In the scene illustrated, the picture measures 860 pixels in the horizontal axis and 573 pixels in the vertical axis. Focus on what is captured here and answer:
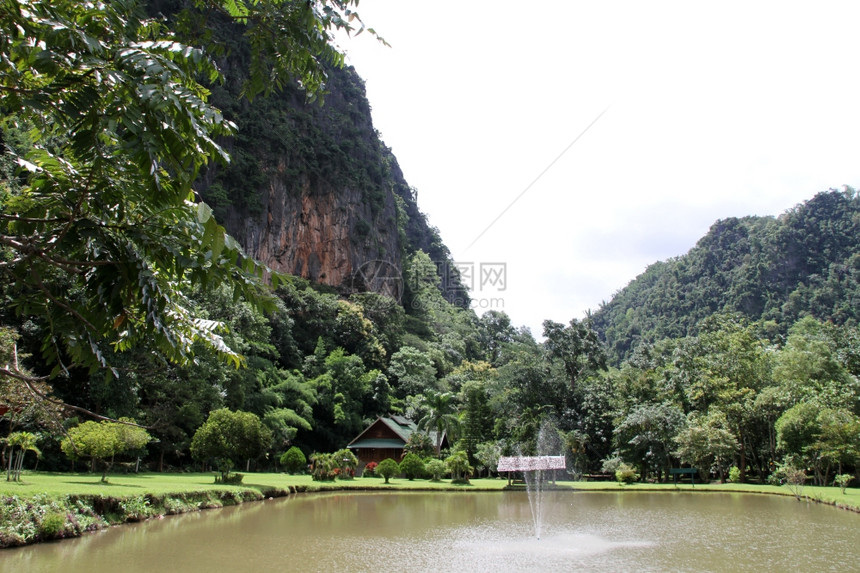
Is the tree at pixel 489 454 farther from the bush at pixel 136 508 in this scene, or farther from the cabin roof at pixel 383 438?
the bush at pixel 136 508

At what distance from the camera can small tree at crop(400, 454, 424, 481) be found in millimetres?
30438

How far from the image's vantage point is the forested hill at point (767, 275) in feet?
240

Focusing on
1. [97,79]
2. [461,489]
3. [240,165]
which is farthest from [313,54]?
[240,165]

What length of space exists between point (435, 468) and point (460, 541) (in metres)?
18.4

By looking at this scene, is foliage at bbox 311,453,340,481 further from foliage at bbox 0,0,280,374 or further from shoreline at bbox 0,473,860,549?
foliage at bbox 0,0,280,374

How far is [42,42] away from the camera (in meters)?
2.14

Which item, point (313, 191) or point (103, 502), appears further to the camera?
point (313, 191)

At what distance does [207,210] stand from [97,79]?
660 millimetres

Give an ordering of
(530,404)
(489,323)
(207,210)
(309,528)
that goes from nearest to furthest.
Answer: (207,210)
(309,528)
(530,404)
(489,323)

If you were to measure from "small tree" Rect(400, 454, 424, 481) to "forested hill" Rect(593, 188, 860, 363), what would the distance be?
57550 mm

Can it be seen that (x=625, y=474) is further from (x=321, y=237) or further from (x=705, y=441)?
(x=321, y=237)

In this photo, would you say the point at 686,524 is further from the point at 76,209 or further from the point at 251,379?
the point at 251,379

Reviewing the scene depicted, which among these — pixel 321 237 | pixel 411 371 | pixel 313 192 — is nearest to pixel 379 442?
pixel 411 371

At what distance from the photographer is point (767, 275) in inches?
3223
